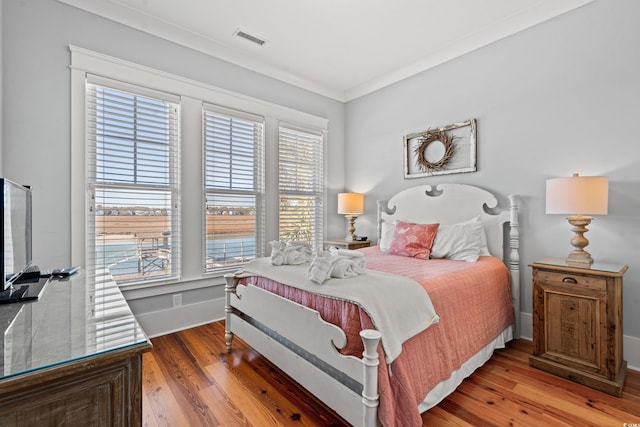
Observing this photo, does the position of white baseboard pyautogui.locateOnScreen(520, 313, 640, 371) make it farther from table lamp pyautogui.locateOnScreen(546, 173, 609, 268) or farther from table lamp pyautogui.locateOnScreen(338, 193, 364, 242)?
table lamp pyautogui.locateOnScreen(338, 193, 364, 242)

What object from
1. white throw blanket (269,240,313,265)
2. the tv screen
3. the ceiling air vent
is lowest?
white throw blanket (269,240,313,265)

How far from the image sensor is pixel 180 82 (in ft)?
9.77

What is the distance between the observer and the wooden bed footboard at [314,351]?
4.45 ft

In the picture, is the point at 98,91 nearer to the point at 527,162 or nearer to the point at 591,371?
the point at 527,162

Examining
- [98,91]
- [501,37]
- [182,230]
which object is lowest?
[182,230]

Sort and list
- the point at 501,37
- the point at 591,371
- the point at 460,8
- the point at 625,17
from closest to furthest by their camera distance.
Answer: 1. the point at 591,371
2. the point at 625,17
3. the point at 460,8
4. the point at 501,37

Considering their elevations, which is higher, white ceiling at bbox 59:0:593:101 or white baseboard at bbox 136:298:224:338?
white ceiling at bbox 59:0:593:101

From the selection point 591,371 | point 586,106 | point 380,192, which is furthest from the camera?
point 380,192

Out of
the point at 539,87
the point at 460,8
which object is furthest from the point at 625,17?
the point at 460,8

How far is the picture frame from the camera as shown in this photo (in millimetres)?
3135

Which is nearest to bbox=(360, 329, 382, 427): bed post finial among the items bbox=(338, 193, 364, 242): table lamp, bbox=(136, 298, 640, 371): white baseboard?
bbox=(136, 298, 640, 371): white baseboard

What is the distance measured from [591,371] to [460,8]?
9.61 feet

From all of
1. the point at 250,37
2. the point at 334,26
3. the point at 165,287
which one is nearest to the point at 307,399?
the point at 165,287

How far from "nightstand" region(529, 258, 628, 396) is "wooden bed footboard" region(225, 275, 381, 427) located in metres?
1.60
